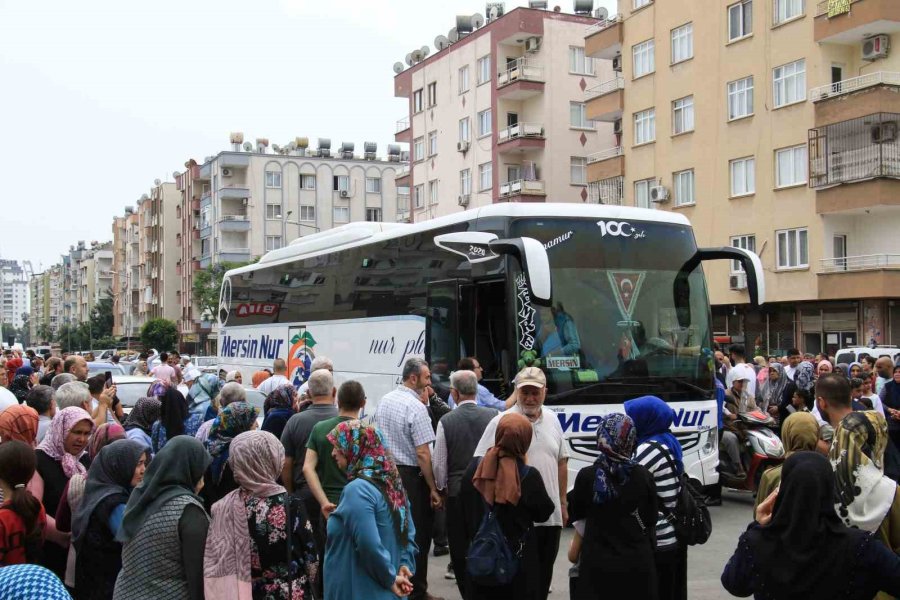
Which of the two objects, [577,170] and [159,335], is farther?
[159,335]

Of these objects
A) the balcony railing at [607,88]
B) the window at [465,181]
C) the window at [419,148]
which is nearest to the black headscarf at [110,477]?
the balcony railing at [607,88]

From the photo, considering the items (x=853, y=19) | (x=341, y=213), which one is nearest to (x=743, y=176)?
(x=853, y=19)

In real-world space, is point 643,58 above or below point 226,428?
above

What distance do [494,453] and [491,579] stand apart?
0.71 metres

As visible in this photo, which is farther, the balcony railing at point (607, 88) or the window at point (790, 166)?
the balcony railing at point (607, 88)

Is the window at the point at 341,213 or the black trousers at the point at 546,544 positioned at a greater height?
the window at the point at 341,213

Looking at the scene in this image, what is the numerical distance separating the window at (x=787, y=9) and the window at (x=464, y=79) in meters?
22.2

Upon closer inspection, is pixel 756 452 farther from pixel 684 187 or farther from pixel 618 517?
pixel 684 187

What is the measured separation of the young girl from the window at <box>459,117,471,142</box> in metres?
50.3

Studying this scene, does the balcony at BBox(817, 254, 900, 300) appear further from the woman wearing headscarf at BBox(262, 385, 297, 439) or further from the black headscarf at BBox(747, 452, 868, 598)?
the black headscarf at BBox(747, 452, 868, 598)

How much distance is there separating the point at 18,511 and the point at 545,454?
11.7ft

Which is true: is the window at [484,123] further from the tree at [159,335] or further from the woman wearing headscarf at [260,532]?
the woman wearing headscarf at [260,532]

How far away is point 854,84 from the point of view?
108 ft

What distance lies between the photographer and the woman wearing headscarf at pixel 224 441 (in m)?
6.53
